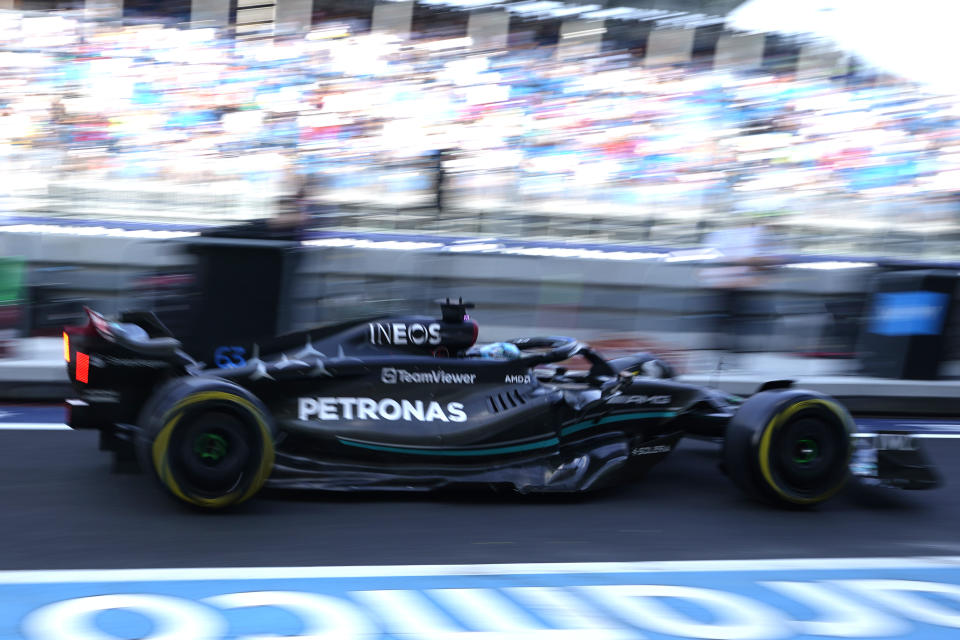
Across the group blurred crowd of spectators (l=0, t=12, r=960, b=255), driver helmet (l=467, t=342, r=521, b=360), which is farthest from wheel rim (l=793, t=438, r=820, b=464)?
blurred crowd of spectators (l=0, t=12, r=960, b=255)

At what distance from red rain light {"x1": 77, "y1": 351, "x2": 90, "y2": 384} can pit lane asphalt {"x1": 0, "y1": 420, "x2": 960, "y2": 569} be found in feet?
1.66

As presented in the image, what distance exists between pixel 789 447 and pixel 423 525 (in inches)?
64.4

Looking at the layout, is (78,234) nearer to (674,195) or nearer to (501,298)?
(501,298)

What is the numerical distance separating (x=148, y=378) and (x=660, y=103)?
8732mm

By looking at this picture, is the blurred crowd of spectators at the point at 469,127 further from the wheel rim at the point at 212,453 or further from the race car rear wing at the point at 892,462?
the wheel rim at the point at 212,453

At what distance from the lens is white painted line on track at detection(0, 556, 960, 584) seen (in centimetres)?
308

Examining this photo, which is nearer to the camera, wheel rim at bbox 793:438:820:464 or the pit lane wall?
wheel rim at bbox 793:438:820:464

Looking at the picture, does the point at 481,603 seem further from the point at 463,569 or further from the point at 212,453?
the point at 212,453

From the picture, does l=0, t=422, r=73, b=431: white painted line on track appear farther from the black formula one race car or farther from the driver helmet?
the driver helmet

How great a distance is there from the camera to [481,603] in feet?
9.98

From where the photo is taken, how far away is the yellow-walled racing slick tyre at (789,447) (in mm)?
4168

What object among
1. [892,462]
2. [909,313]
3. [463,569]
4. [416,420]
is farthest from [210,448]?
[909,313]

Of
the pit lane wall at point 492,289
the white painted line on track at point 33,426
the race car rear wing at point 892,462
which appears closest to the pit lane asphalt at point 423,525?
the race car rear wing at point 892,462

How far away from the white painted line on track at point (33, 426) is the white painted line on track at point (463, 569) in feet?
7.51
